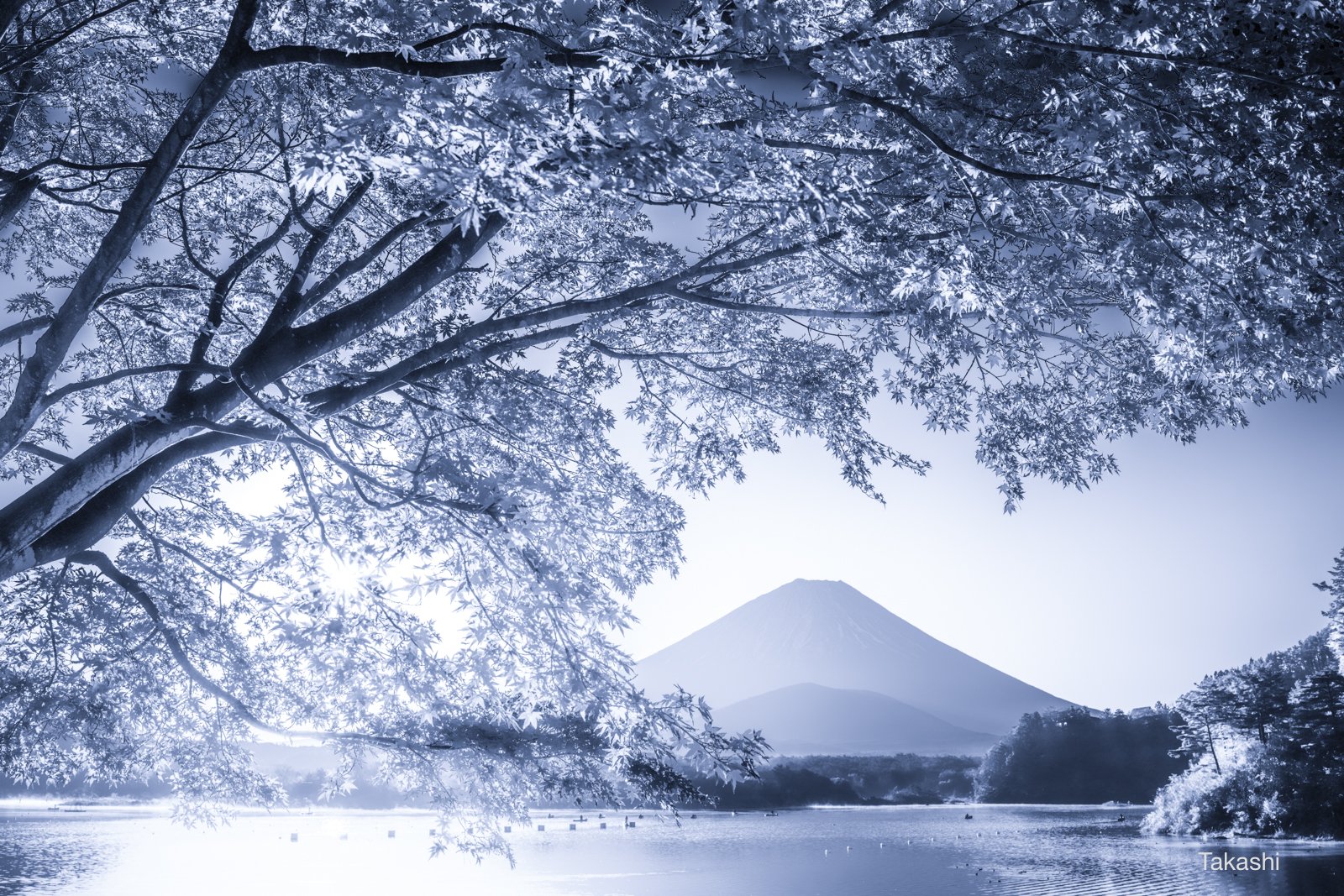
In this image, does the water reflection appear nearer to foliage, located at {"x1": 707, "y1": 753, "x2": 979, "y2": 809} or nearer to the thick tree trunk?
the thick tree trunk

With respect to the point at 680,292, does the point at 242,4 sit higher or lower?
higher

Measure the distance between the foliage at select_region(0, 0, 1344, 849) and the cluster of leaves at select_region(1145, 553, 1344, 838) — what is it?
35802 millimetres

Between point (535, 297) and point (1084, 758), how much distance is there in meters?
99.0

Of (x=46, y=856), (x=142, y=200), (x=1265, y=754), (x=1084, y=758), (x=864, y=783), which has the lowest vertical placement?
(x=864, y=783)

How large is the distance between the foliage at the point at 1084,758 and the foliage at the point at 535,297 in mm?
92295

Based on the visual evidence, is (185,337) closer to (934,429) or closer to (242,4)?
(242,4)

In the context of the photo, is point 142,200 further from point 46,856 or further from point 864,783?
point 864,783

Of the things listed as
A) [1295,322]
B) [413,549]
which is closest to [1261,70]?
[1295,322]

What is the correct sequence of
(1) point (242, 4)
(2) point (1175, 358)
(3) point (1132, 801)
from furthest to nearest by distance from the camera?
(3) point (1132, 801), (2) point (1175, 358), (1) point (242, 4)

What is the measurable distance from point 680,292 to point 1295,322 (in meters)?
3.72

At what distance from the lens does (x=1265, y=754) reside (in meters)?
37.8

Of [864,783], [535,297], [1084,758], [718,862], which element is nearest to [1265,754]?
[718,862]

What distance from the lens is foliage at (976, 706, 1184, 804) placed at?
85.2 metres

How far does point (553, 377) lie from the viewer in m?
7.35
